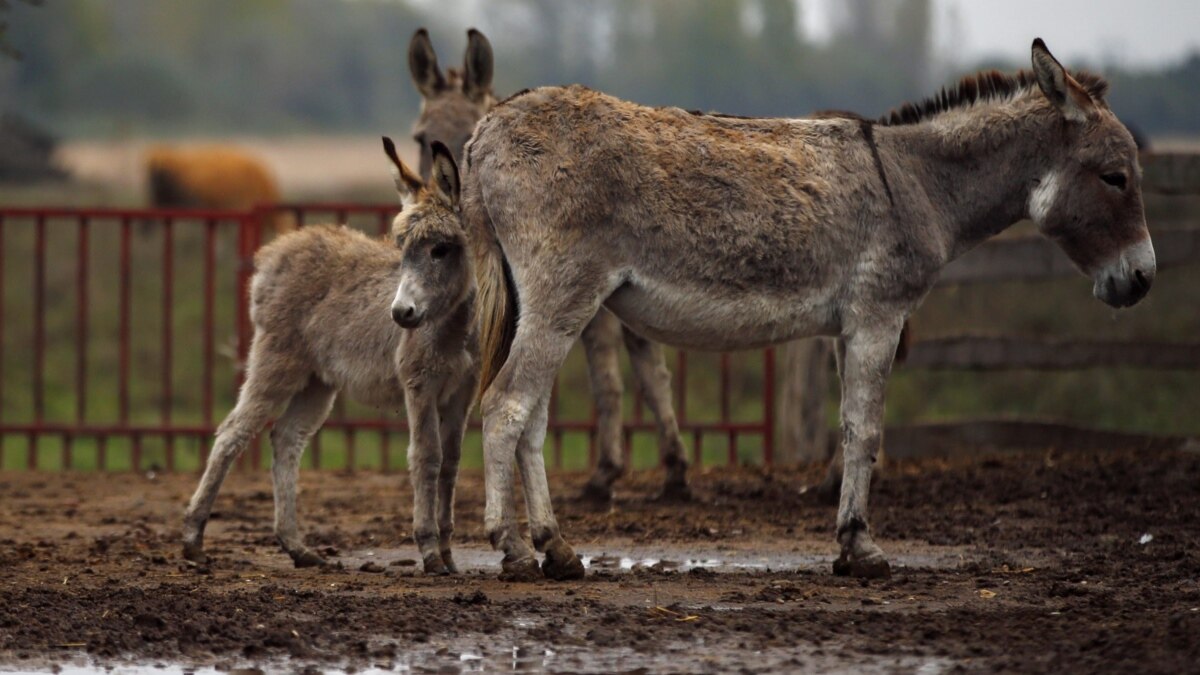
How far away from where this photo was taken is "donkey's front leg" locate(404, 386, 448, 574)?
22.0ft

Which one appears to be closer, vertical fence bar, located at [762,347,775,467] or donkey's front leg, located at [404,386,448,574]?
donkey's front leg, located at [404,386,448,574]

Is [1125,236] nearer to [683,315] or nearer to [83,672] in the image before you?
[683,315]

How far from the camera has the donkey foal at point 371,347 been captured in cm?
654

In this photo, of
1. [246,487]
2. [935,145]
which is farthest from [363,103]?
[935,145]

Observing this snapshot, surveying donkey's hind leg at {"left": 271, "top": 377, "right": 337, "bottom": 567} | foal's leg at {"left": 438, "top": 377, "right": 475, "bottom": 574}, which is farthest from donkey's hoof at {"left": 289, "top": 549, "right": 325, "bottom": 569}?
foal's leg at {"left": 438, "top": 377, "right": 475, "bottom": 574}

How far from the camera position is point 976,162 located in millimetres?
6918

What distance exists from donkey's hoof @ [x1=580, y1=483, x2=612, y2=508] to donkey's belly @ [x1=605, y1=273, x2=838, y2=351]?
2458 millimetres

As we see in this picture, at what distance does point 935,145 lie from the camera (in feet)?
22.8

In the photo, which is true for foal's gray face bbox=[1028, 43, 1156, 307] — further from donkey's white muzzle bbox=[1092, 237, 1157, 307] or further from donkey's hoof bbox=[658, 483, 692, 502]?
donkey's hoof bbox=[658, 483, 692, 502]

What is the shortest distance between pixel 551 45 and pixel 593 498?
20966 millimetres

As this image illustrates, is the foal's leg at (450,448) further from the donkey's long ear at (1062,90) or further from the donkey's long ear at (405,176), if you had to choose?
the donkey's long ear at (1062,90)

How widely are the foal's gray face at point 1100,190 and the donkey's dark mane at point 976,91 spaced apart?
196mm

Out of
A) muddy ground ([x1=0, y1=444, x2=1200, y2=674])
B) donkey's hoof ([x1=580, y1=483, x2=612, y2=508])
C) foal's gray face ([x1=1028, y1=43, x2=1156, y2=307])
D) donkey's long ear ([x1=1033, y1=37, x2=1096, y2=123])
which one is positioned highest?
donkey's long ear ([x1=1033, y1=37, x2=1096, y2=123])

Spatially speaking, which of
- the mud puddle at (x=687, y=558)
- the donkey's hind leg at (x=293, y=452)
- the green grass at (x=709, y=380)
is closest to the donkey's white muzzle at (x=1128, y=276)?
the mud puddle at (x=687, y=558)
